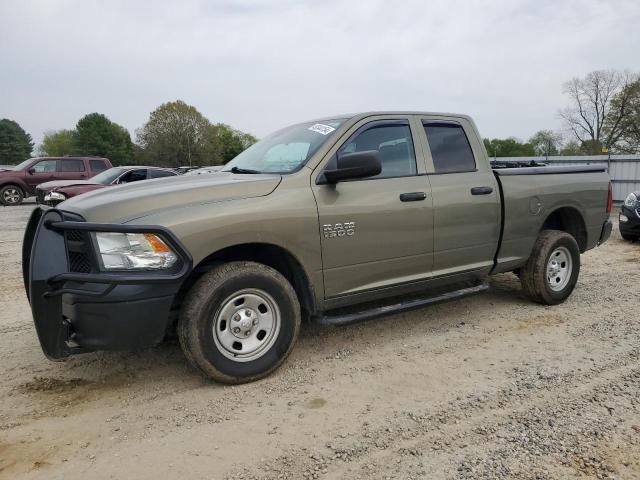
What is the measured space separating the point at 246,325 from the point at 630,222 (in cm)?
857

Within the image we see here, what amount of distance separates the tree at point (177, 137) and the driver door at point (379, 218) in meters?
67.0

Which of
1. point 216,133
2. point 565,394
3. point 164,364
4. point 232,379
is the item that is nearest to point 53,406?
point 164,364

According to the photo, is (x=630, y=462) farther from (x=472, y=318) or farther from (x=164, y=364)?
(x=164, y=364)

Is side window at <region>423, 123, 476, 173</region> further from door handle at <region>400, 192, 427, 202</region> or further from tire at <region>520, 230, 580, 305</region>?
tire at <region>520, 230, 580, 305</region>

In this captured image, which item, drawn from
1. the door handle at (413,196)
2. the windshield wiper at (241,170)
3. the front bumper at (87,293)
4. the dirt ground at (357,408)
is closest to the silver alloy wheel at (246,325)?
the dirt ground at (357,408)

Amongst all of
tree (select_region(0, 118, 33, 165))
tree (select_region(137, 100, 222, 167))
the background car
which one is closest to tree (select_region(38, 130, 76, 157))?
tree (select_region(0, 118, 33, 165))

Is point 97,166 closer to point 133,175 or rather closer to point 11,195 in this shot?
point 11,195

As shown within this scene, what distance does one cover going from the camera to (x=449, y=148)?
4.46 meters

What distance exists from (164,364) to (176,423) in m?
0.91

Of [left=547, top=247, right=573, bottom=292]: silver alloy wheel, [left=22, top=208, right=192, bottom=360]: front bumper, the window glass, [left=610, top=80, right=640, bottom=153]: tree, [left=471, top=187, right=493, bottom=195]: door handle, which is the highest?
[left=610, top=80, right=640, bottom=153]: tree

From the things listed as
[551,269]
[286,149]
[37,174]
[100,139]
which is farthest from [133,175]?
[100,139]

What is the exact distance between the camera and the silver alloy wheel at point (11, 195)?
17109mm

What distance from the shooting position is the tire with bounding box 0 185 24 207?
56.0ft

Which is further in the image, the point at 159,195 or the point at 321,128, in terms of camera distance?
the point at 321,128
